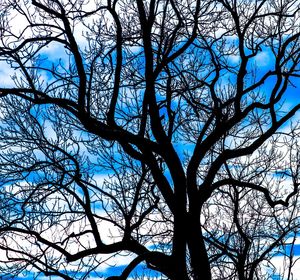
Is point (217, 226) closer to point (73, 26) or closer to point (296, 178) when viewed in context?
point (296, 178)

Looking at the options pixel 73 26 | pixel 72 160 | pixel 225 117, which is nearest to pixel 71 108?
pixel 72 160

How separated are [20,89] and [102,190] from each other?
2364mm

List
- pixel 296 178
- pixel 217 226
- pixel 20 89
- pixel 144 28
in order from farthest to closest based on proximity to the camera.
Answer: pixel 217 226, pixel 296 178, pixel 144 28, pixel 20 89

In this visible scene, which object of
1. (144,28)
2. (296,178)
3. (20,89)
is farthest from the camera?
(296,178)

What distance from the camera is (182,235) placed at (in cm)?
820

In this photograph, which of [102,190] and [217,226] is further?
[217,226]

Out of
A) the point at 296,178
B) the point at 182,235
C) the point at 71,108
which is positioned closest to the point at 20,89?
the point at 71,108

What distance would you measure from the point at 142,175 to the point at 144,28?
9.20 ft

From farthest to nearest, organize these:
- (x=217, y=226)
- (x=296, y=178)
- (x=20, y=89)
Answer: (x=217, y=226), (x=296, y=178), (x=20, y=89)

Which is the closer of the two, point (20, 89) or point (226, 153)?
point (20, 89)

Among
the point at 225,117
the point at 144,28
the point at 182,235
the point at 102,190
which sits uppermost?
the point at 144,28

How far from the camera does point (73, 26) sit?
892 centimetres

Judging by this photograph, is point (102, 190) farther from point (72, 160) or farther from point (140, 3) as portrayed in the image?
point (140, 3)

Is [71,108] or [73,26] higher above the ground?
[73,26]
